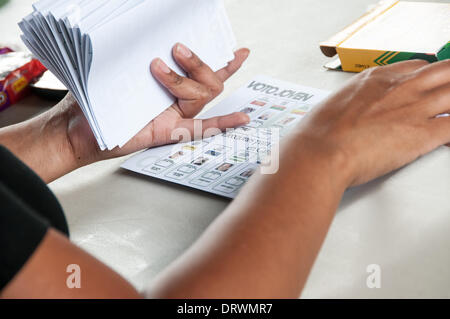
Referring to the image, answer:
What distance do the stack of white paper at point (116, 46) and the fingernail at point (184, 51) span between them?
1 cm

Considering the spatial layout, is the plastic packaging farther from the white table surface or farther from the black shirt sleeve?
the black shirt sleeve

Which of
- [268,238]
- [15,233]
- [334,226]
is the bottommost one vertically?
[334,226]

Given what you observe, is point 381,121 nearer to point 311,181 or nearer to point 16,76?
point 311,181

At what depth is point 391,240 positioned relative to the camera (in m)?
0.62

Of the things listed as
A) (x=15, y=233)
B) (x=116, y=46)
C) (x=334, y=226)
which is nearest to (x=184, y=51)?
(x=116, y=46)

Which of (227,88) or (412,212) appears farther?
(227,88)

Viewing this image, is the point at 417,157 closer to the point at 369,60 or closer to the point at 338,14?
the point at 369,60

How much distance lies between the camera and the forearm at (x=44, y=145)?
858 mm

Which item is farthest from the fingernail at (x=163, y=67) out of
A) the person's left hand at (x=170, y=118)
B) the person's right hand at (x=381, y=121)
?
the person's right hand at (x=381, y=121)

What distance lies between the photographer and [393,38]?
1.00m

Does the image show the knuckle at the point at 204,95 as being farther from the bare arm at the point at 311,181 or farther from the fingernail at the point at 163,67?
the bare arm at the point at 311,181

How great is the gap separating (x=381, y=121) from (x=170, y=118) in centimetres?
39
